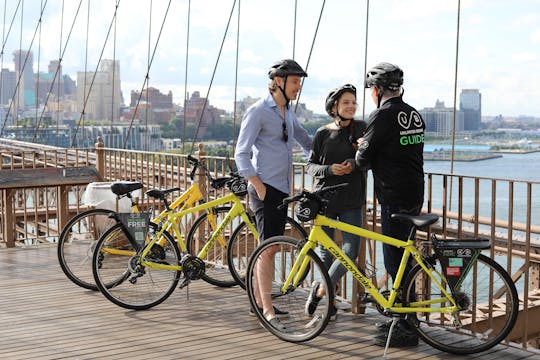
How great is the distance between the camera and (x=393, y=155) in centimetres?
354

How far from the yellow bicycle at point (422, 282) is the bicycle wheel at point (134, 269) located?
2.61 feet

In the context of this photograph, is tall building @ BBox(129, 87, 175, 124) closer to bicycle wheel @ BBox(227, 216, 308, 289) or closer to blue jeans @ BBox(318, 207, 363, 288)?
bicycle wheel @ BBox(227, 216, 308, 289)

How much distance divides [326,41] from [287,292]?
1507cm

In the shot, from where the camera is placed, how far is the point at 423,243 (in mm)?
3564

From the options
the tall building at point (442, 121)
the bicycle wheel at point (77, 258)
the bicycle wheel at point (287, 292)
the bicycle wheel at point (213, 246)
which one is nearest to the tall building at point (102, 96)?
the tall building at point (442, 121)

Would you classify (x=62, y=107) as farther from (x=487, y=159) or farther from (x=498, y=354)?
(x=498, y=354)

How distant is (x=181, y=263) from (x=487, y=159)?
4.92 metres

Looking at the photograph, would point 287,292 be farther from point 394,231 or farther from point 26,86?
point 26,86

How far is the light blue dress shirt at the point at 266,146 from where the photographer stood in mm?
3879

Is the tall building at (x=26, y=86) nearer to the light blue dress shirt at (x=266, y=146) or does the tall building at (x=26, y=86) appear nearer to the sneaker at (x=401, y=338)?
the light blue dress shirt at (x=266, y=146)

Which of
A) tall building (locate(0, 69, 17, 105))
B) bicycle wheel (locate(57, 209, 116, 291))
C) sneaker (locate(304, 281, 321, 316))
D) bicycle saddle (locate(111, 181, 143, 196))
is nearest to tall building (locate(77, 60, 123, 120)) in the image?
tall building (locate(0, 69, 17, 105))

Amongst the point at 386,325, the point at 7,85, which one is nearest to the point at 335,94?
the point at 386,325

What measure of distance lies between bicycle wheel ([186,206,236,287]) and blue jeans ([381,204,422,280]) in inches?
53.1

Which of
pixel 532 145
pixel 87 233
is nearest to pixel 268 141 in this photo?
pixel 87 233
